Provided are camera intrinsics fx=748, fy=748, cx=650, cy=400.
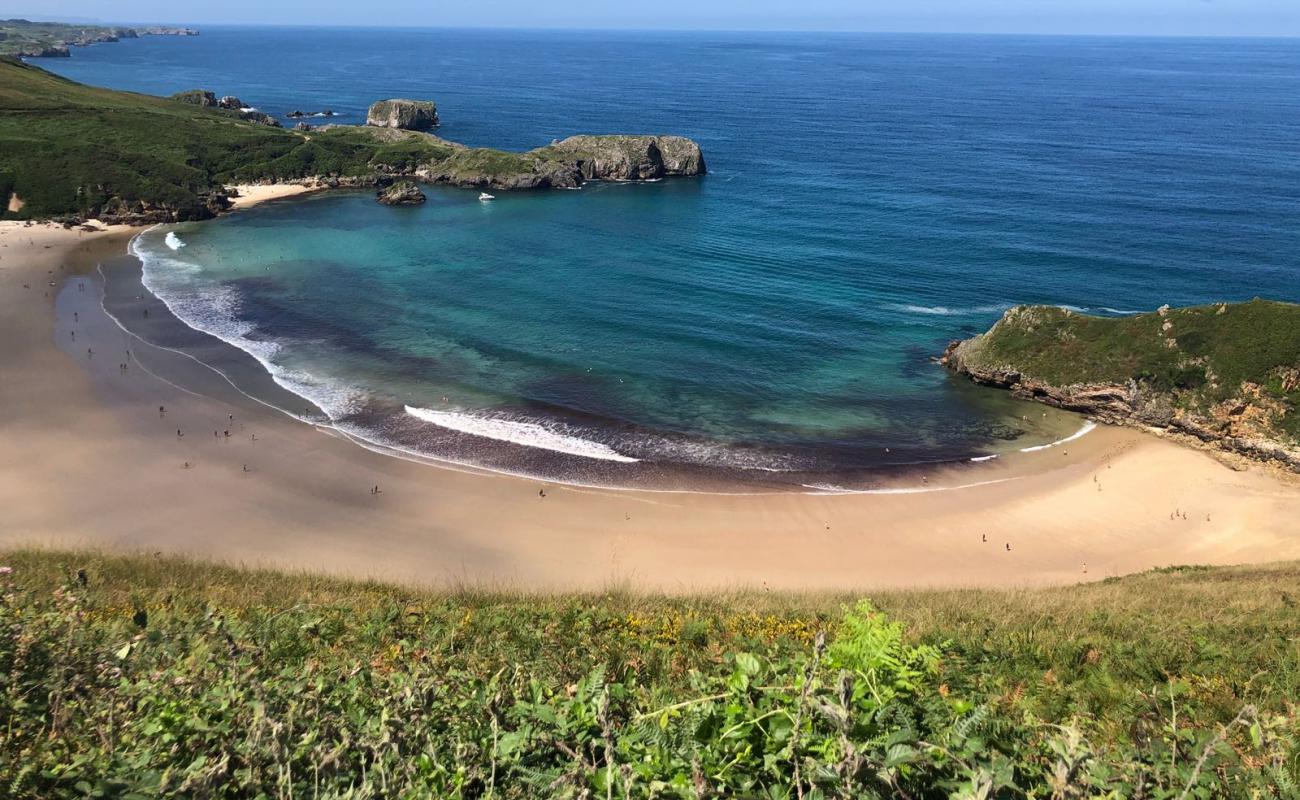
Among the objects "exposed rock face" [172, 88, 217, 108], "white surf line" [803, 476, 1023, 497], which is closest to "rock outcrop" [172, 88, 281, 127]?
"exposed rock face" [172, 88, 217, 108]

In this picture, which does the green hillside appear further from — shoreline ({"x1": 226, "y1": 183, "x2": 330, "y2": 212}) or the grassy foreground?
the grassy foreground

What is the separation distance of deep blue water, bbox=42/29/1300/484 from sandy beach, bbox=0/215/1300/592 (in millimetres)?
3108

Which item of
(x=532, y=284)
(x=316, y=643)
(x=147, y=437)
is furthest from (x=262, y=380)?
(x=316, y=643)

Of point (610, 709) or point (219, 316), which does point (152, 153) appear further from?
point (610, 709)

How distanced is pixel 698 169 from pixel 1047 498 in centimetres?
7395

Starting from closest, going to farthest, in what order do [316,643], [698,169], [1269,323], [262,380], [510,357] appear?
1. [316,643]
2. [1269,323]
3. [262,380]
4. [510,357]
5. [698,169]

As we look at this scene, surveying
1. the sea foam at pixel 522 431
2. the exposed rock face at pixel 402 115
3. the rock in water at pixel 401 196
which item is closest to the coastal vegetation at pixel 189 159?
the rock in water at pixel 401 196

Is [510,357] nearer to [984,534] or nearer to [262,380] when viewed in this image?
[262,380]

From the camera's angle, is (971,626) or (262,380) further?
(262,380)

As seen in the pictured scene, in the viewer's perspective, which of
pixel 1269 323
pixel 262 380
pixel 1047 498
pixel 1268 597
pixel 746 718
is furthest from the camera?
pixel 262 380

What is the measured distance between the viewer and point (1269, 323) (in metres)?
38.5

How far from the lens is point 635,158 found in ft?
324

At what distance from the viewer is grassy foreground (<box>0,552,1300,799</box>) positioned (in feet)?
14.9

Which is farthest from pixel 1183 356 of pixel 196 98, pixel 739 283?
pixel 196 98
